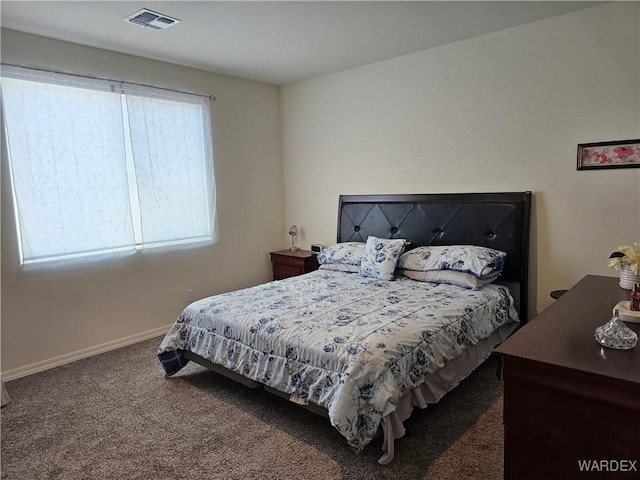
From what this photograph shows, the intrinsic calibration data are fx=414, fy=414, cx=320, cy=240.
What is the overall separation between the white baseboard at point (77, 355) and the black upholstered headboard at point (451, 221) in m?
2.11

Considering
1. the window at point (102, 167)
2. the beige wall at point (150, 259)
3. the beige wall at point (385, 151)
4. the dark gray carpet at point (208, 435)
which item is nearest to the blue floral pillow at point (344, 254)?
the beige wall at point (385, 151)

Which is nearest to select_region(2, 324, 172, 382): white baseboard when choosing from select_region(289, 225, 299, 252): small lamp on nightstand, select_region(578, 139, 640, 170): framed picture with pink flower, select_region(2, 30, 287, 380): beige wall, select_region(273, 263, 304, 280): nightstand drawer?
select_region(2, 30, 287, 380): beige wall

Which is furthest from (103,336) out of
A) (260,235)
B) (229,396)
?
(260,235)

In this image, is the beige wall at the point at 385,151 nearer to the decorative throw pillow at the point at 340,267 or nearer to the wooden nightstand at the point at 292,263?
the wooden nightstand at the point at 292,263

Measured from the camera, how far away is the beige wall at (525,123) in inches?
112

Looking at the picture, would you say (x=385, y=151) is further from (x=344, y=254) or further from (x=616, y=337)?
(x=616, y=337)

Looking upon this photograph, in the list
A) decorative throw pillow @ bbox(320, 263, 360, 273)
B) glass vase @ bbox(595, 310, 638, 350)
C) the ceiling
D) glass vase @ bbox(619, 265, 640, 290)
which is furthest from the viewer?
decorative throw pillow @ bbox(320, 263, 360, 273)

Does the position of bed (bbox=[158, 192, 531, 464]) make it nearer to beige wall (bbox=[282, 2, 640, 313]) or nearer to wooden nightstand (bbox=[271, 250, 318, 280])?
beige wall (bbox=[282, 2, 640, 313])

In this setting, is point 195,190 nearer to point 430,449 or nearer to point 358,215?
point 358,215

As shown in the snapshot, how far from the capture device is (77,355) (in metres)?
3.41

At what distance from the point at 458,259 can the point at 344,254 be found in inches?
43.3

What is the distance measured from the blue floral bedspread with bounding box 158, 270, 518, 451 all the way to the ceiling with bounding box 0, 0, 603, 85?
196 cm

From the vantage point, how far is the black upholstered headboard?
3.22 metres

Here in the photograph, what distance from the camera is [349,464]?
6.55 ft
